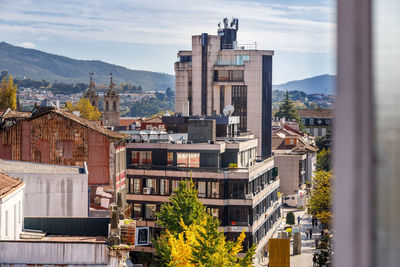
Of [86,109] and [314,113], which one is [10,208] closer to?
[86,109]

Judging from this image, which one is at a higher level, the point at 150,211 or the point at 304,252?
the point at 150,211

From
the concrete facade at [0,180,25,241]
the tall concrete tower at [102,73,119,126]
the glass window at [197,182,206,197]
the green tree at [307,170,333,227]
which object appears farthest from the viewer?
the tall concrete tower at [102,73,119,126]

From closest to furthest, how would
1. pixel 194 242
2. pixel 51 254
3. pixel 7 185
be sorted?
1. pixel 51 254
2. pixel 7 185
3. pixel 194 242

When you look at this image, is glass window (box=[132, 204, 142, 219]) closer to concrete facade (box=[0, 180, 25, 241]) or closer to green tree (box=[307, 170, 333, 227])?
green tree (box=[307, 170, 333, 227])

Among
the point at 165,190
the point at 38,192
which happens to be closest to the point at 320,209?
the point at 165,190

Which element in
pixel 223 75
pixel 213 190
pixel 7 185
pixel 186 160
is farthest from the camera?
pixel 223 75

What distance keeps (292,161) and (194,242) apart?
2426 inches

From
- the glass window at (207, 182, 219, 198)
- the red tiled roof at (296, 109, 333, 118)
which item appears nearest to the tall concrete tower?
the red tiled roof at (296, 109, 333, 118)

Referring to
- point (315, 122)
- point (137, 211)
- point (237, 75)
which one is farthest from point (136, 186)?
point (315, 122)

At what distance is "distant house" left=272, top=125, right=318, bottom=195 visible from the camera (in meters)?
95.1

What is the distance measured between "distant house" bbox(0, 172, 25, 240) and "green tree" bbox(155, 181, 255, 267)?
9178 millimetres

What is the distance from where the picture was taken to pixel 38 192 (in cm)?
3158

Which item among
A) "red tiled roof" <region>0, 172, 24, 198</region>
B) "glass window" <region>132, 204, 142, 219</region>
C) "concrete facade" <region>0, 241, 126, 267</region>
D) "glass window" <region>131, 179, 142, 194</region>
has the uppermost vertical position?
"red tiled roof" <region>0, 172, 24, 198</region>

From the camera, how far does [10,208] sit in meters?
23.4
